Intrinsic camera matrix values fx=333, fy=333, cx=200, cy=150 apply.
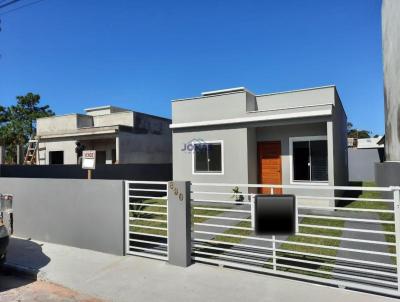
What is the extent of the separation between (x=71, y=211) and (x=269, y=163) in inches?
338

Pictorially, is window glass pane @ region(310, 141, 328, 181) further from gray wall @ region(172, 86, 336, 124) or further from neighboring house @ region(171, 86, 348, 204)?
gray wall @ region(172, 86, 336, 124)

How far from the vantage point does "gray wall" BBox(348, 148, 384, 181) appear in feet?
85.9

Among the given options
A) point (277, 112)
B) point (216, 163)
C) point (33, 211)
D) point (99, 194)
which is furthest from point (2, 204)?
point (277, 112)

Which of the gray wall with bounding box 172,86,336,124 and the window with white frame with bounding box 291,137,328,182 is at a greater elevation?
the gray wall with bounding box 172,86,336,124

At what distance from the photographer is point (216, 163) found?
1393 centimetres

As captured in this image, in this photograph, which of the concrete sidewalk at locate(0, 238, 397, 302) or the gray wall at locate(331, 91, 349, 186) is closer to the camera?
the concrete sidewalk at locate(0, 238, 397, 302)

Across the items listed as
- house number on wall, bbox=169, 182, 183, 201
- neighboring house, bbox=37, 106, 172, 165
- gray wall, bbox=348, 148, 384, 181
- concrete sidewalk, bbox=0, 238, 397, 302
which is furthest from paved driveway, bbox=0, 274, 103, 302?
gray wall, bbox=348, 148, 384, 181

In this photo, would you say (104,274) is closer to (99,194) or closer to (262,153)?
(99,194)

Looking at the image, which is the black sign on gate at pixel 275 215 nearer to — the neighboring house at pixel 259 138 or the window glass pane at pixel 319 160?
the neighboring house at pixel 259 138

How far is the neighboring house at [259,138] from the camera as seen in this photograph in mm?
12367

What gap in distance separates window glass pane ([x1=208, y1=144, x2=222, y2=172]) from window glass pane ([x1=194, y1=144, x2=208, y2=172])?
7.7 inches

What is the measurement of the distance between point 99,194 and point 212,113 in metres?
8.06

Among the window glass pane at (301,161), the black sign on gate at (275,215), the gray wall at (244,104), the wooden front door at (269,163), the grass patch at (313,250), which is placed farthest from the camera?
the wooden front door at (269,163)

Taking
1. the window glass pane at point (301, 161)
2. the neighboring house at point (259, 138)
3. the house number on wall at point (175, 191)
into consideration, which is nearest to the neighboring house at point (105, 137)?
the neighboring house at point (259, 138)
